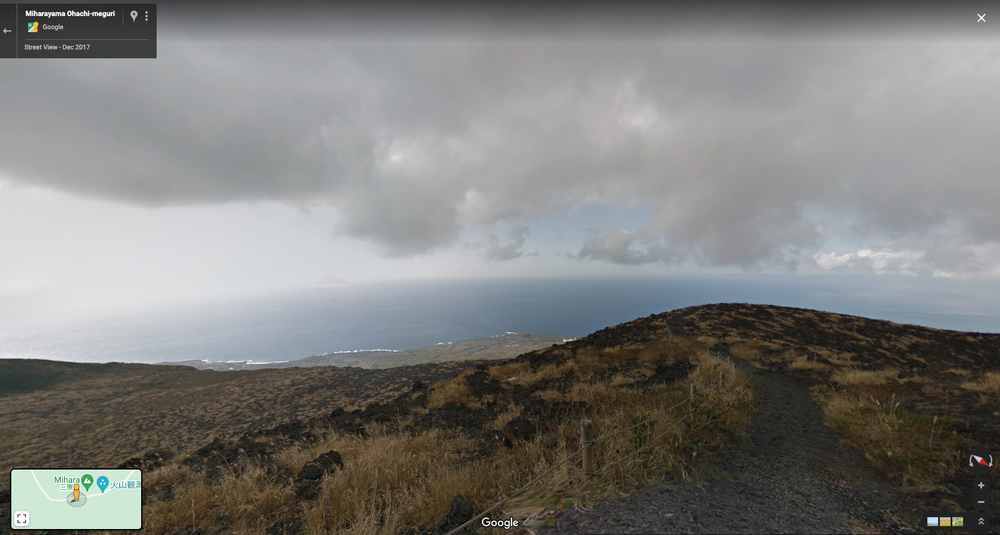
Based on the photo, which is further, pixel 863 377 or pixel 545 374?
pixel 545 374

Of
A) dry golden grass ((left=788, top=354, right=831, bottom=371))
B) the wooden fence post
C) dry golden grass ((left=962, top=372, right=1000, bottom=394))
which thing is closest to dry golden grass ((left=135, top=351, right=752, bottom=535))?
the wooden fence post

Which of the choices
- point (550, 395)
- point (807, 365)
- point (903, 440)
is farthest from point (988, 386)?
point (550, 395)

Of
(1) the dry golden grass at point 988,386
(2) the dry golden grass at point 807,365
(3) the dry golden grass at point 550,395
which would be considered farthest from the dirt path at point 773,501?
(2) the dry golden grass at point 807,365

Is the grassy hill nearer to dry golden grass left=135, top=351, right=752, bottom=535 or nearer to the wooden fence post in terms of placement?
dry golden grass left=135, top=351, right=752, bottom=535

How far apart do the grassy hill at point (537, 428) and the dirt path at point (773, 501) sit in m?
0.31

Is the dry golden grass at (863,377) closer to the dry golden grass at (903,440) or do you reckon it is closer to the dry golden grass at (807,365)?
the dry golden grass at (807,365)

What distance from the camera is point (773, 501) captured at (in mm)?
3814

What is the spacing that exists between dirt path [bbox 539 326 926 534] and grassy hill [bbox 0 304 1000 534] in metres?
0.31

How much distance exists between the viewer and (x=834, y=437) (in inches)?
248

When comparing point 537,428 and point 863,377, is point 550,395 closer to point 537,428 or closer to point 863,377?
point 537,428

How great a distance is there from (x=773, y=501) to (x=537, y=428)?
13.5 feet

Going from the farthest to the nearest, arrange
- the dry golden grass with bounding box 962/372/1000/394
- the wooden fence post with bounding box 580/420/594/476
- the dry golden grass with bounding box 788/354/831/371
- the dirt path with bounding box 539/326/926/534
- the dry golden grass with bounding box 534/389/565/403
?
the dry golden grass with bounding box 788/354/831/371 < the dry golden grass with bounding box 534/389/565/403 < the dry golden grass with bounding box 962/372/1000/394 < the wooden fence post with bounding box 580/420/594/476 < the dirt path with bounding box 539/326/926/534

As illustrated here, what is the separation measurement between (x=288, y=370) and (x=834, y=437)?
40133mm

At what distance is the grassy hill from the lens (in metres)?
4.26
